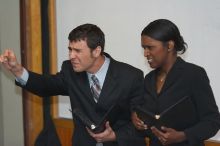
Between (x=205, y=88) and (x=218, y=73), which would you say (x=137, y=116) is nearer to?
(x=205, y=88)

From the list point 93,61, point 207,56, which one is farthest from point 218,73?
point 93,61

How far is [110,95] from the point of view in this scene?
1903mm

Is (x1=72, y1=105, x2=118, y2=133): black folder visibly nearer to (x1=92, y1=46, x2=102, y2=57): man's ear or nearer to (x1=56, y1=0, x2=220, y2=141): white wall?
(x1=92, y1=46, x2=102, y2=57): man's ear

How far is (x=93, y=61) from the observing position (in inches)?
77.5

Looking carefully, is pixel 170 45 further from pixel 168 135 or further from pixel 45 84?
pixel 45 84

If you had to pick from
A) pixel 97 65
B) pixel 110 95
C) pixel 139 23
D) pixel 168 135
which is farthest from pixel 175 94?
pixel 139 23

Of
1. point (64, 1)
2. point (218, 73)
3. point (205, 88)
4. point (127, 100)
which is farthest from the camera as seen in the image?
point (64, 1)

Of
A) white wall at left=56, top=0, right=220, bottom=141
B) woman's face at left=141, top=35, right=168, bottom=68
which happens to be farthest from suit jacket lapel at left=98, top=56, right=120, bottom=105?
white wall at left=56, top=0, right=220, bottom=141

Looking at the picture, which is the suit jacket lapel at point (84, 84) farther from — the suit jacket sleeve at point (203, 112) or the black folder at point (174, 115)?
the suit jacket sleeve at point (203, 112)

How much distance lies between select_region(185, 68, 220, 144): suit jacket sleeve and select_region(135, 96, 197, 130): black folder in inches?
1.7

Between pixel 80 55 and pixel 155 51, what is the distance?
39 centimetres

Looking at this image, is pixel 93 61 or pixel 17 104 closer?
pixel 93 61

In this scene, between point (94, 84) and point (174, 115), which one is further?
point (94, 84)

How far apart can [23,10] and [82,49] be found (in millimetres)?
1311
